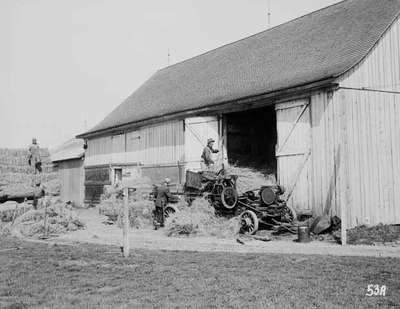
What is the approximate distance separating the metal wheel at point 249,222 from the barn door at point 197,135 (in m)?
5.85

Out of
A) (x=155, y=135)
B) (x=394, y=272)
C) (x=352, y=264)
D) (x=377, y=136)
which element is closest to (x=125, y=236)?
(x=352, y=264)

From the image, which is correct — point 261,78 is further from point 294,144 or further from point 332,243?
point 332,243

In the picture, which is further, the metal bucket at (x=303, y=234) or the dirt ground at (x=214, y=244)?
the metal bucket at (x=303, y=234)

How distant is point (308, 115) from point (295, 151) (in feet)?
4.24

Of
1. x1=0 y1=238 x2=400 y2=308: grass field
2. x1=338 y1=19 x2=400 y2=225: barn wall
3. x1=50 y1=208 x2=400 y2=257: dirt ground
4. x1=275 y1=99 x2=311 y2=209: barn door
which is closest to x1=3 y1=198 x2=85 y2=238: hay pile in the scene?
x1=50 y1=208 x2=400 y2=257: dirt ground

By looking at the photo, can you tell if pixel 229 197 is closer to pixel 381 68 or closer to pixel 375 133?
pixel 375 133

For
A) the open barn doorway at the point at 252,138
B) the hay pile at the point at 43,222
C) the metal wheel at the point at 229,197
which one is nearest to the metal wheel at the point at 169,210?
the metal wheel at the point at 229,197

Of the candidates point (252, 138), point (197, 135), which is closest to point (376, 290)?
point (197, 135)

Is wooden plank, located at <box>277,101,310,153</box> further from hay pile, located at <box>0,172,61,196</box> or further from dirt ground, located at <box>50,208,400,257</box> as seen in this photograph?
hay pile, located at <box>0,172,61,196</box>

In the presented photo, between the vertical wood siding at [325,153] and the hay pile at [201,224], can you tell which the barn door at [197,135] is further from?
the vertical wood siding at [325,153]

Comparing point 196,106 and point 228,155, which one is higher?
point 196,106

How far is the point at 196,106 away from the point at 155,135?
403 centimetres

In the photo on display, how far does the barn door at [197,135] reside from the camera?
20.5 metres

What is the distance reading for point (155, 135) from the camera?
948 inches
